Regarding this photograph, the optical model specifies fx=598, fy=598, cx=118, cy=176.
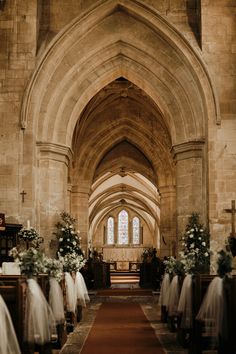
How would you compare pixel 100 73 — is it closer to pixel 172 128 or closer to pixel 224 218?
pixel 172 128

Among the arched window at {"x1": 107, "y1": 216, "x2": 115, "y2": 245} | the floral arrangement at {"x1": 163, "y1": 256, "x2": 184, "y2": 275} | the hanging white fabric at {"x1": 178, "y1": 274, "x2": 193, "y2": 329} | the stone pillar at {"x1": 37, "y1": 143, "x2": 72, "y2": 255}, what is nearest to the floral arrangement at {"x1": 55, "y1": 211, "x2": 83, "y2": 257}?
the stone pillar at {"x1": 37, "y1": 143, "x2": 72, "y2": 255}

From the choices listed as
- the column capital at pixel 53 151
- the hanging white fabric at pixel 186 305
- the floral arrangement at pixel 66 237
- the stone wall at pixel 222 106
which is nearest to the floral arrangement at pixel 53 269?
the hanging white fabric at pixel 186 305

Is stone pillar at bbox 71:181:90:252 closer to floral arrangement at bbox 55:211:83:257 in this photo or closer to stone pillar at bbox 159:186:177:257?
stone pillar at bbox 159:186:177:257

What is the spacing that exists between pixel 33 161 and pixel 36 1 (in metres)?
4.52

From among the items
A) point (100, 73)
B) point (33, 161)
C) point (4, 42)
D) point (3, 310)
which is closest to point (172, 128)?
point (100, 73)

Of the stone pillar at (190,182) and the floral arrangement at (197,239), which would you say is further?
the stone pillar at (190,182)

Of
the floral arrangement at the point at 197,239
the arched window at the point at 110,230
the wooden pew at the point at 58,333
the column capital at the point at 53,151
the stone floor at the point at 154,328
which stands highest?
the column capital at the point at 53,151

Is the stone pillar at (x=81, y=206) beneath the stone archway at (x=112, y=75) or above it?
beneath

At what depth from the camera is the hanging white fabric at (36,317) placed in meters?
7.83

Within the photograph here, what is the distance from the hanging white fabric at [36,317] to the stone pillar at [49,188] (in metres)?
8.41

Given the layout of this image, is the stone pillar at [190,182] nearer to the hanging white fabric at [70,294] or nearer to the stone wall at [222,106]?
the stone wall at [222,106]

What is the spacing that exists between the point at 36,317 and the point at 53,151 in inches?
378

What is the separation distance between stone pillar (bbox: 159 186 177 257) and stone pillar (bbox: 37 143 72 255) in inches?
338

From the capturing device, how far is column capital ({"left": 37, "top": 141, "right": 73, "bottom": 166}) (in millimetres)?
16969
